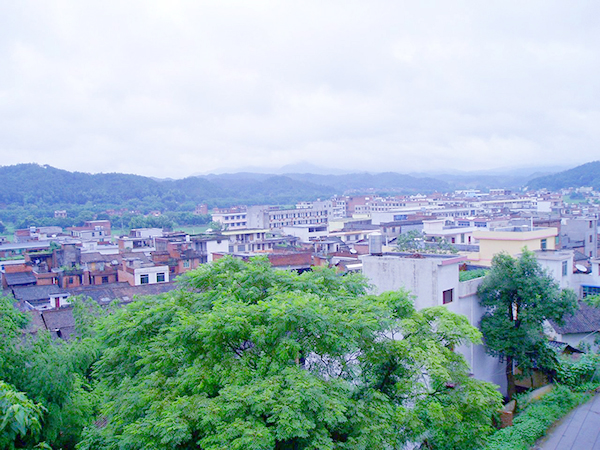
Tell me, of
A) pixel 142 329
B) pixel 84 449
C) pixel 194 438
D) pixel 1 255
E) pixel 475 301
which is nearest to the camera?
pixel 194 438

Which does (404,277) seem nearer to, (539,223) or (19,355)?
(19,355)

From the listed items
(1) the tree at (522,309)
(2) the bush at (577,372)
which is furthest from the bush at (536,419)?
(1) the tree at (522,309)

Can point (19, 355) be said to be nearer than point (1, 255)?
Yes

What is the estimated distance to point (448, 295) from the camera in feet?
57.1

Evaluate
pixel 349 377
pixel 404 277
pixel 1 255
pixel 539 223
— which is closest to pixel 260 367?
pixel 349 377

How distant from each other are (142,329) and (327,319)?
4.42 metres

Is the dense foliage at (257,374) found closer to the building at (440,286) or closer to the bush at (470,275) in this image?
the building at (440,286)

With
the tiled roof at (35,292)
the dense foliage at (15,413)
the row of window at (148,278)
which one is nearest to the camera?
the dense foliage at (15,413)

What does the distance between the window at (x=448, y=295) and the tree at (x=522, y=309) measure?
1.38 metres

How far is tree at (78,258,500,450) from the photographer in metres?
8.35

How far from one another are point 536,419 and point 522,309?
13.5ft

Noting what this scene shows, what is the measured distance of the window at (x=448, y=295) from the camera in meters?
17.2

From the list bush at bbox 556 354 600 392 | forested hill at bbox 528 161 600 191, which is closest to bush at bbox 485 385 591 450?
bush at bbox 556 354 600 392

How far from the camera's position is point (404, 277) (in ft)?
58.5
